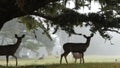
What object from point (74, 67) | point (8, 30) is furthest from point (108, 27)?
point (8, 30)

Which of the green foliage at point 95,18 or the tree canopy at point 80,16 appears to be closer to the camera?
the tree canopy at point 80,16

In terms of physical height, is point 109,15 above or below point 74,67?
above

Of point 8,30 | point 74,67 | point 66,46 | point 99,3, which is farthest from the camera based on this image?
point 8,30

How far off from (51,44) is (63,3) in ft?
212

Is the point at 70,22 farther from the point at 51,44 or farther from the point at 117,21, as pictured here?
the point at 51,44

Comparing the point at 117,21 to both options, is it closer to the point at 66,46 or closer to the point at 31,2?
the point at 66,46

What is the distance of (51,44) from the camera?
88188 millimetres

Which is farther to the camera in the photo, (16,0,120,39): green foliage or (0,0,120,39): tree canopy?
(16,0,120,39): green foliage

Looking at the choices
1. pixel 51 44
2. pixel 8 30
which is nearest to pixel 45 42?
pixel 51 44

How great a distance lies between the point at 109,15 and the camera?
22344 millimetres

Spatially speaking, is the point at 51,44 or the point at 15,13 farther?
the point at 51,44

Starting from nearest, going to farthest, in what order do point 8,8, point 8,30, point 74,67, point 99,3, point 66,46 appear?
point 74,67 → point 8,8 → point 99,3 → point 66,46 → point 8,30

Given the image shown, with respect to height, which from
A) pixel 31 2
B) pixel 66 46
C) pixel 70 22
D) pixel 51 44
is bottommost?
pixel 51 44

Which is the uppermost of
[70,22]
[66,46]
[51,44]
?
[70,22]
